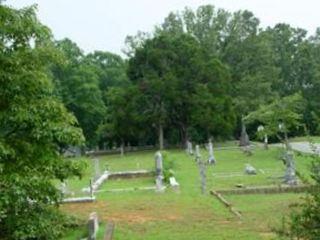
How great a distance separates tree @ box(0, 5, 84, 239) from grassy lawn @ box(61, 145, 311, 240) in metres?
2.92

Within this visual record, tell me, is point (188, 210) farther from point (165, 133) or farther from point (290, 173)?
point (165, 133)

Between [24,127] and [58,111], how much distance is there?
1038mm

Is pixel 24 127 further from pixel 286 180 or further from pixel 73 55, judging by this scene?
pixel 73 55

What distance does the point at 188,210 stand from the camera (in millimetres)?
19234

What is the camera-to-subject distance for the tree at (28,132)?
459 inches

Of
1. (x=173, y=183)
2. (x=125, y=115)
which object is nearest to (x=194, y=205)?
(x=173, y=183)

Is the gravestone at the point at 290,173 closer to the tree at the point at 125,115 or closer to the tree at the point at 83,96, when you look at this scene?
the tree at the point at 125,115

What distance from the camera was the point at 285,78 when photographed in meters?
72.8

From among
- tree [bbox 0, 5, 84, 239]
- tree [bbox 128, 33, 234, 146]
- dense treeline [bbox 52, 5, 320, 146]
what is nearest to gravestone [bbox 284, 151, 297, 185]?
tree [bbox 0, 5, 84, 239]

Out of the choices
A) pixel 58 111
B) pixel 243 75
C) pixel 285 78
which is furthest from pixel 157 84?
pixel 58 111

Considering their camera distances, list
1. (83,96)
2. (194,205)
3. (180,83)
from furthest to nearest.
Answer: (83,96) < (180,83) < (194,205)

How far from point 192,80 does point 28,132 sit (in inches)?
1776

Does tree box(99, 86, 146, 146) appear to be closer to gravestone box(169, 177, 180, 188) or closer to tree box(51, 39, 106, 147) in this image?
tree box(51, 39, 106, 147)

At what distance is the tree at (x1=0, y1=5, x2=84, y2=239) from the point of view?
38.3ft
